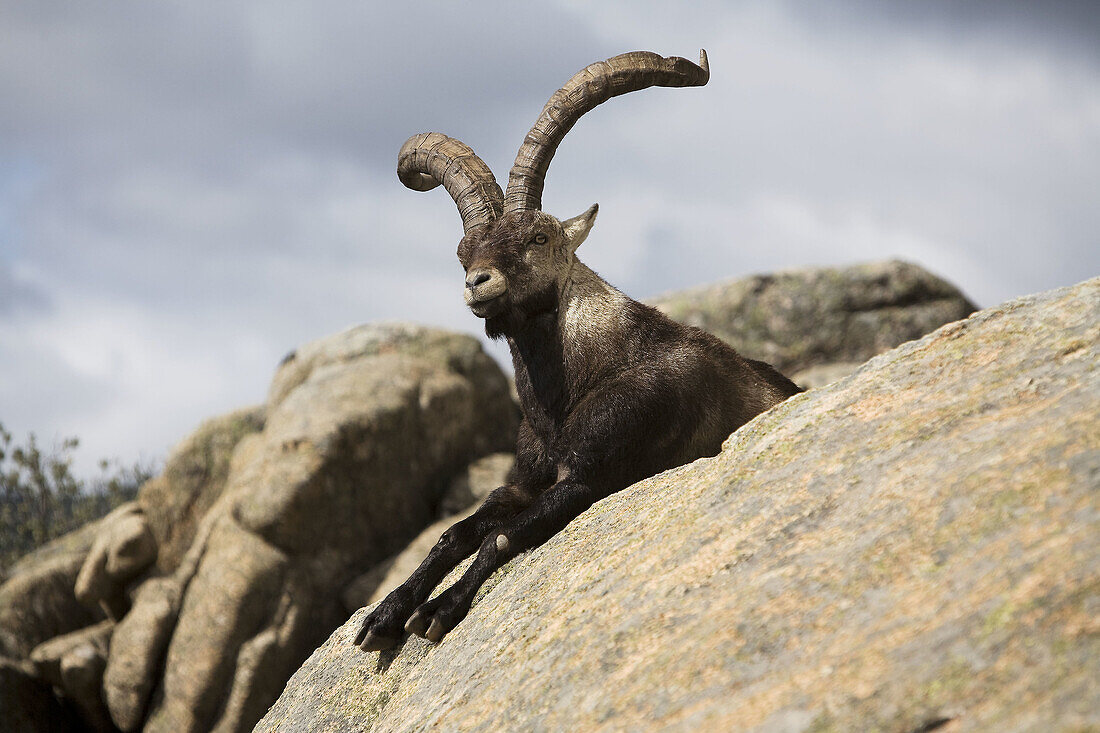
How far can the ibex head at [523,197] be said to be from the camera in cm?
613

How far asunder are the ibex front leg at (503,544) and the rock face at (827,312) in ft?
46.3

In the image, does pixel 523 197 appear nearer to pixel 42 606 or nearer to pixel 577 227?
pixel 577 227

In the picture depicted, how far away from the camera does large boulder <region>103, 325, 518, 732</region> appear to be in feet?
48.5

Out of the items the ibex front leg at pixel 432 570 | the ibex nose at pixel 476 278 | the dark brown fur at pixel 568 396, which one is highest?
the ibex nose at pixel 476 278

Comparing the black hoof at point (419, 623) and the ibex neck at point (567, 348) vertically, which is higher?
the ibex neck at point (567, 348)

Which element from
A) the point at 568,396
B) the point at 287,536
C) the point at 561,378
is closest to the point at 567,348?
the point at 561,378

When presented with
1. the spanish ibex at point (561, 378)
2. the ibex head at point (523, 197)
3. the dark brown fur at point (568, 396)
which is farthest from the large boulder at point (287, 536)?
the dark brown fur at point (568, 396)

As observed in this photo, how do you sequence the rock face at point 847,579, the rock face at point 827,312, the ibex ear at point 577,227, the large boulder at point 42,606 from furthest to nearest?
the rock face at point 827,312 → the large boulder at point 42,606 → the ibex ear at point 577,227 → the rock face at point 847,579

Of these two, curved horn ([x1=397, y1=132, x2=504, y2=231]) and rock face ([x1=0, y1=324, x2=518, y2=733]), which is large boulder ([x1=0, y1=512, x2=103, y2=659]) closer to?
rock face ([x1=0, y1=324, x2=518, y2=733])

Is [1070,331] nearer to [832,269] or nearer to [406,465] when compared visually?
[406,465]

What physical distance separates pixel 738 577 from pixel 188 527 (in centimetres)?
1598

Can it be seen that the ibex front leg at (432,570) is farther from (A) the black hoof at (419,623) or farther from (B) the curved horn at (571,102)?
(B) the curved horn at (571,102)

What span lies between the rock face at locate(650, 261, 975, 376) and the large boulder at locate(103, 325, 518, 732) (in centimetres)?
579

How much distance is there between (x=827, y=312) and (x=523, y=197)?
14.0 meters
